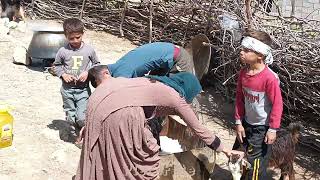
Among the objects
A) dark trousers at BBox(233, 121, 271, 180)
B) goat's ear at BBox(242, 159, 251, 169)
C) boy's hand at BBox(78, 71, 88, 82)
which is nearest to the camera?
goat's ear at BBox(242, 159, 251, 169)

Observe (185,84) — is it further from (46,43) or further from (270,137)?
(46,43)

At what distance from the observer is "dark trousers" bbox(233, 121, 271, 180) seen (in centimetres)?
370

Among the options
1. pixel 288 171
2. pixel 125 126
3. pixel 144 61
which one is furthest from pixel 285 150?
pixel 125 126

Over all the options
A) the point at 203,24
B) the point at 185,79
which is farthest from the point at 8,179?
the point at 203,24

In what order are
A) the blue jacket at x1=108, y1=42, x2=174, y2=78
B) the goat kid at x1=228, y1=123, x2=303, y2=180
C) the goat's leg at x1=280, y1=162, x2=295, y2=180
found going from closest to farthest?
the goat kid at x1=228, y1=123, x2=303, y2=180, the goat's leg at x1=280, y1=162, x2=295, y2=180, the blue jacket at x1=108, y1=42, x2=174, y2=78

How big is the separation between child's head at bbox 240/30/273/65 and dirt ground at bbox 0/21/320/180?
4.60 feet

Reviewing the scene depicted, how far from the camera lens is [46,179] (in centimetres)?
416

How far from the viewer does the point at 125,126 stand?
2693 mm

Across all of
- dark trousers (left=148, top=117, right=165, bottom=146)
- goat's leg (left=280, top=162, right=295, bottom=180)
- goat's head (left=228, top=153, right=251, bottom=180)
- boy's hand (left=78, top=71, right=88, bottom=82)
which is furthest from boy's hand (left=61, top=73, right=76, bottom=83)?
goat's leg (left=280, top=162, right=295, bottom=180)

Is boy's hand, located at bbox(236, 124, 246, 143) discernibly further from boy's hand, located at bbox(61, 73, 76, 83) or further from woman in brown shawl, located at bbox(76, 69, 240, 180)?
boy's hand, located at bbox(61, 73, 76, 83)

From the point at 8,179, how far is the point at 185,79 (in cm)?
181

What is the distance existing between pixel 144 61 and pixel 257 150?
126 centimetres

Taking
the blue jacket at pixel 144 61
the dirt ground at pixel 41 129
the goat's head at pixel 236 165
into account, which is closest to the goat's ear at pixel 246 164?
the goat's head at pixel 236 165

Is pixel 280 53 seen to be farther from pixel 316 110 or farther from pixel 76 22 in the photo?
pixel 76 22
